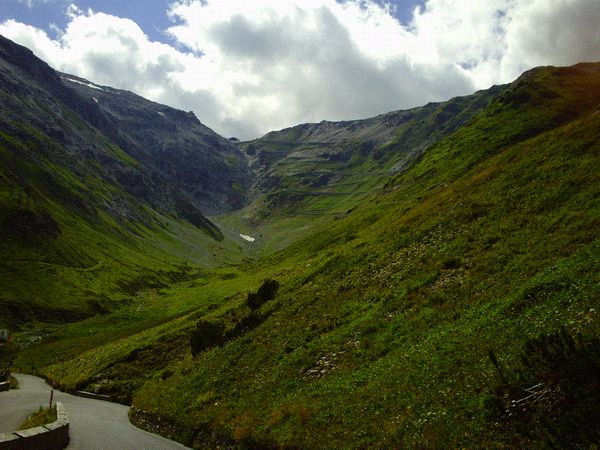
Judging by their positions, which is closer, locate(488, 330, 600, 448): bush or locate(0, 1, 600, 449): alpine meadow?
locate(488, 330, 600, 448): bush

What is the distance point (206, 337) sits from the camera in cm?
4306

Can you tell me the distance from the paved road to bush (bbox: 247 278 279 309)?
1605 centimetres

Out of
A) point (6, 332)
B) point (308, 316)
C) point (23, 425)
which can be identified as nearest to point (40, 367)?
point (6, 332)

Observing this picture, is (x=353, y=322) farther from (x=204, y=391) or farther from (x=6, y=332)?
(x=6, y=332)

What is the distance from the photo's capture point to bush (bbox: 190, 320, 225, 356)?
42438 mm

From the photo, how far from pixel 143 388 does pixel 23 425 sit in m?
16.4

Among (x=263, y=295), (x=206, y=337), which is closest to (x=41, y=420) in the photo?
(x=206, y=337)

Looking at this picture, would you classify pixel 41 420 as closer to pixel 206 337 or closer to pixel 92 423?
pixel 92 423

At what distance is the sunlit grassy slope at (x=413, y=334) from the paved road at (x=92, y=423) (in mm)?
1675

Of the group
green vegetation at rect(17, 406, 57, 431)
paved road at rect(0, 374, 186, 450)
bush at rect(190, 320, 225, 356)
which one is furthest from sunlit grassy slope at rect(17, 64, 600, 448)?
green vegetation at rect(17, 406, 57, 431)

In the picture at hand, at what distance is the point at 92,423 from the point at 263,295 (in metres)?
21.8

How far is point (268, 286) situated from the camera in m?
50.0

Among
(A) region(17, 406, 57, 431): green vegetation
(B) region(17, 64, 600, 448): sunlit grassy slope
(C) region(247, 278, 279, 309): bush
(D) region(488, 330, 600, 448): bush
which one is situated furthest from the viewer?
(C) region(247, 278, 279, 309): bush

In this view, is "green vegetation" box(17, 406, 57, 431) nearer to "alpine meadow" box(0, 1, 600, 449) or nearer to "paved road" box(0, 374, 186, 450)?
"paved road" box(0, 374, 186, 450)
